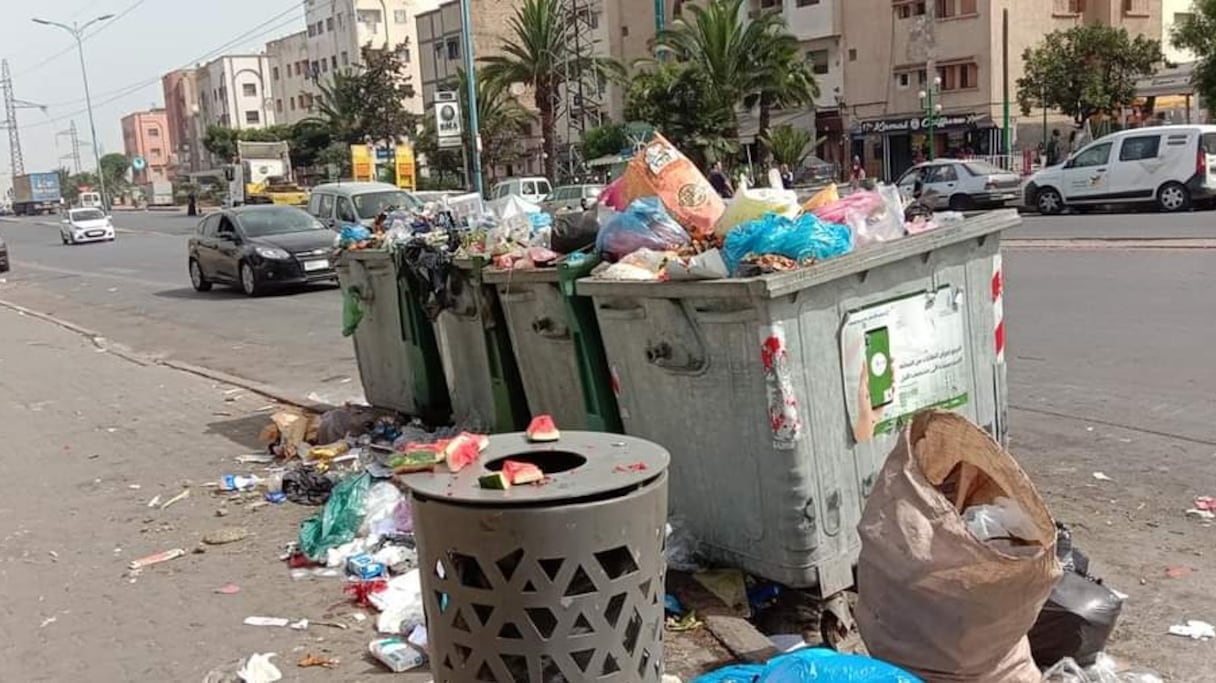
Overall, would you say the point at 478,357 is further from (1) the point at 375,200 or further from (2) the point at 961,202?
(2) the point at 961,202

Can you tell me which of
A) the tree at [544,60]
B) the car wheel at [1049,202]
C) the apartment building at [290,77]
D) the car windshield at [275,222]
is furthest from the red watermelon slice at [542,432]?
the apartment building at [290,77]

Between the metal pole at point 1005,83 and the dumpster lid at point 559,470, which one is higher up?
the metal pole at point 1005,83

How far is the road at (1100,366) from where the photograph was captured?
451 cm

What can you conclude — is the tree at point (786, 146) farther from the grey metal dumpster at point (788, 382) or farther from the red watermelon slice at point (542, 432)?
the red watermelon slice at point (542, 432)

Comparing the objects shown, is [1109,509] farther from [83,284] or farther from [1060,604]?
[83,284]

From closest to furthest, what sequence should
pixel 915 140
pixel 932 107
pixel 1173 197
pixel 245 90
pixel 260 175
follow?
pixel 1173 197 < pixel 932 107 < pixel 915 140 < pixel 260 175 < pixel 245 90

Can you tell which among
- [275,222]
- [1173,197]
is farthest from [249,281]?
[1173,197]

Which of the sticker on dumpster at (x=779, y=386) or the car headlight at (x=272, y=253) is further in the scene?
the car headlight at (x=272, y=253)

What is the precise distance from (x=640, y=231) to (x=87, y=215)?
42791 millimetres

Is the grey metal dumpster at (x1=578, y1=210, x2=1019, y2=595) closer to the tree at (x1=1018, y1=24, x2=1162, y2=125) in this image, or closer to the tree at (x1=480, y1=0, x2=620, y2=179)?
the tree at (x1=1018, y1=24, x2=1162, y2=125)

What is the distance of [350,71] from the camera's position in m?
62.6

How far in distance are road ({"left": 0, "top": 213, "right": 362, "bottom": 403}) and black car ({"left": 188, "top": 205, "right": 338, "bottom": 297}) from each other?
1.09ft

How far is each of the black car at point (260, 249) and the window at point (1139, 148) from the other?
1652 cm

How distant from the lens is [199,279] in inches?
803
